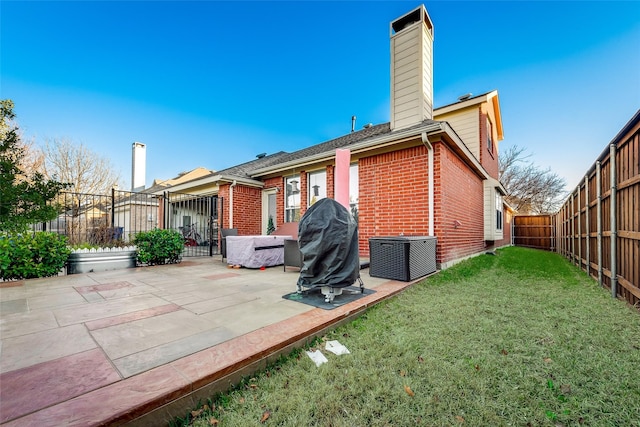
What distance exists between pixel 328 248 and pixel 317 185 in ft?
15.5

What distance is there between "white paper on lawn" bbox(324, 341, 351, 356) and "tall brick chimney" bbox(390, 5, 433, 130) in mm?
5554

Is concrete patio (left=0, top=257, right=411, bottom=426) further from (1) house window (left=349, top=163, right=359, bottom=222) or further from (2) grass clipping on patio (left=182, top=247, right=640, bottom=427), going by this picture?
(1) house window (left=349, top=163, right=359, bottom=222)

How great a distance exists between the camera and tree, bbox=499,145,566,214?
773 inches

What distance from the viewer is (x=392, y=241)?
4305 mm

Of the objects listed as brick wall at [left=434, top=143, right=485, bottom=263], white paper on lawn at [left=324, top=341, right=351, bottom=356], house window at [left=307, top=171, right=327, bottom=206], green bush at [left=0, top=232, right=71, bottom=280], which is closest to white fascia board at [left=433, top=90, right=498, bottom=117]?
brick wall at [left=434, top=143, right=485, bottom=263]

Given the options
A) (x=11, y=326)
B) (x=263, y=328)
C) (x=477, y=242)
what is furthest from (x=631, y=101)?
(x=11, y=326)

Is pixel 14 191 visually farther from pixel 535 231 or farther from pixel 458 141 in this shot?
pixel 535 231

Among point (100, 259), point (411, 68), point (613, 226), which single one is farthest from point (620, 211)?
point (100, 259)

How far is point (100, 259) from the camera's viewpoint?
5109mm

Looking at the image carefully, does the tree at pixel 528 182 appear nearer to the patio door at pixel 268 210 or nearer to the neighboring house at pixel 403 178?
the neighboring house at pixel 403 178

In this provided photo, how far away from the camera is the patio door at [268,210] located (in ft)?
29.1

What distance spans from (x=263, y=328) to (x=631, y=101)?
14.9 m

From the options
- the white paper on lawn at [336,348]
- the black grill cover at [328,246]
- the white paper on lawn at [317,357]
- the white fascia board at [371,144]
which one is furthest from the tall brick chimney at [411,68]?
the white paper on lawn at [317,357]

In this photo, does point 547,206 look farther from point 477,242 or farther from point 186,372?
point 186,372
